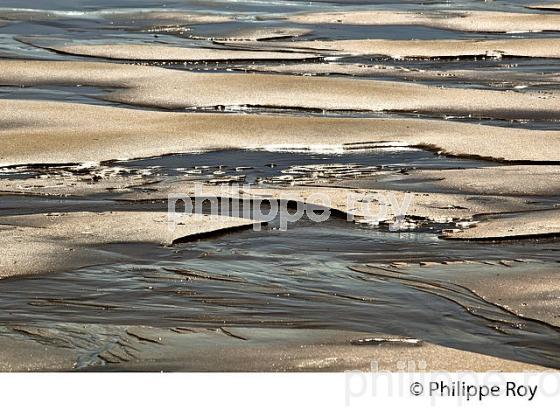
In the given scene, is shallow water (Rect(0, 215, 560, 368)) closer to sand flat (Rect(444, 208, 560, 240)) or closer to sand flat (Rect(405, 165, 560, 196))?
sand flat (Rect(444, 208, 560, 240))

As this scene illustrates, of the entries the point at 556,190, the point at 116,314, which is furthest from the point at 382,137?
the point at 116,314

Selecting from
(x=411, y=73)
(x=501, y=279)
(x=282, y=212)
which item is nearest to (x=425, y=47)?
(x=411, y=73)

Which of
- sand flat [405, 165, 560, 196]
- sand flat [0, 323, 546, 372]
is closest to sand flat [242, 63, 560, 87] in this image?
sand flat [405, 165, 560, 196]

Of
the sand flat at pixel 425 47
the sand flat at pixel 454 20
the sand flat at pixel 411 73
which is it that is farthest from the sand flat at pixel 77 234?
the sand flat at pixel 454 20

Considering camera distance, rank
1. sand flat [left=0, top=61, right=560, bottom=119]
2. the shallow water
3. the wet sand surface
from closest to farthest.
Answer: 1. the wet sand surface
2. the shallow water
3. sand flat [left=0, top=61, right=560, bottom=119]

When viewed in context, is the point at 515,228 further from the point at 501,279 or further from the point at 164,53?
the point at 164,53
